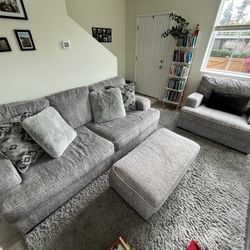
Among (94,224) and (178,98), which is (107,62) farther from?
(94,224)

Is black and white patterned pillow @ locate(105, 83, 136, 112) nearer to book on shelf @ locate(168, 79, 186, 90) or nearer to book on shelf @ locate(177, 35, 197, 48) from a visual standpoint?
book on shelf @ locate(168, 79, 186, 90)

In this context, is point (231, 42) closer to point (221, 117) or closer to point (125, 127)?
point (221, 117)

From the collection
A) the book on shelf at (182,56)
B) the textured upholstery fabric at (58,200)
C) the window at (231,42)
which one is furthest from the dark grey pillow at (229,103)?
the textured upholstery fabric at (58,200)

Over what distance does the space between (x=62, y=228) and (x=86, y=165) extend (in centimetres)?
57

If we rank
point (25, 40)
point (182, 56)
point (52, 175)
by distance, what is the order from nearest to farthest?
point (52, 175)
point (25, 40)
point (182, 56)

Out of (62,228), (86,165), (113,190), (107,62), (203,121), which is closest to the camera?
(62,228)

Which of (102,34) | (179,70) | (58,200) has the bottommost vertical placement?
(58,200)

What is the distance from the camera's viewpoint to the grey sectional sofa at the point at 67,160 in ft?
3.62

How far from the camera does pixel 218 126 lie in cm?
226

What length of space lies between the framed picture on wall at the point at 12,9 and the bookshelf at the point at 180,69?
2721mm

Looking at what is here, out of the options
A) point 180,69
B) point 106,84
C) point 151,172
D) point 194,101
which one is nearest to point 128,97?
point 106,84

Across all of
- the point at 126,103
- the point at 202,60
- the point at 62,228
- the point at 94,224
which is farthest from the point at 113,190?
the point at 202,60

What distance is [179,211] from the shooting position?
143 centimetres

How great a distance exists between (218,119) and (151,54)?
2.46m
